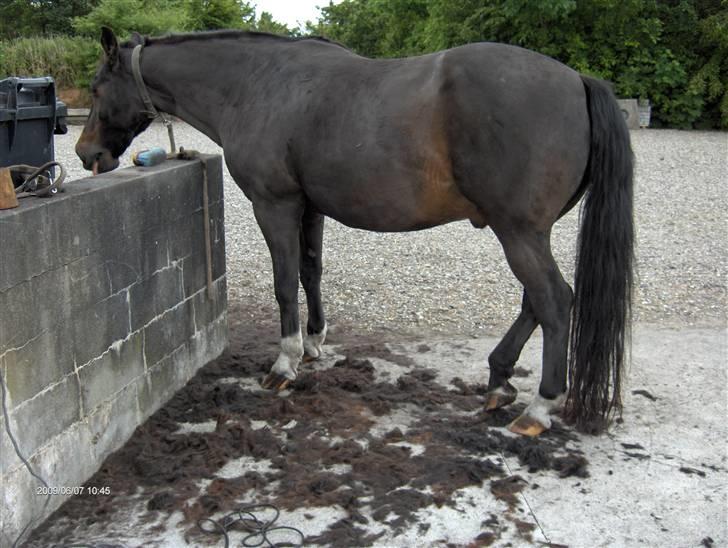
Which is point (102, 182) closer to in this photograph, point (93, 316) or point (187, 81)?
point (93, 316)

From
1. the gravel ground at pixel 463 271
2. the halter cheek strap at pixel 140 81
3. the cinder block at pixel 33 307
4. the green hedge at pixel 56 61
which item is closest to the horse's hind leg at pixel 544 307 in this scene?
the gravel ground at pixel 463 271

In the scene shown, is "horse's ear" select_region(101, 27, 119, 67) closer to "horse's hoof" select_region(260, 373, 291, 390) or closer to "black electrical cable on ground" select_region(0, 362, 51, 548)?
"horse's hoof" select_region(260, 373, 291, 390)

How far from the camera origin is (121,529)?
300cm

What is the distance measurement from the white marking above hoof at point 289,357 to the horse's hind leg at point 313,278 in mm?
415

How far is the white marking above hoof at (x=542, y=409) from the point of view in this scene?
12.5 feet

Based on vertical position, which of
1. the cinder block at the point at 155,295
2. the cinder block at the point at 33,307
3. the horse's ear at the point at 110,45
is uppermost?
the horse's ear at the point at 110,45

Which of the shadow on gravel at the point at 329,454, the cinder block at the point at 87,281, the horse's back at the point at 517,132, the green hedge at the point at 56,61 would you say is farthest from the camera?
the green hedge at the point at 56,61

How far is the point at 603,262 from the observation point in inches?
143

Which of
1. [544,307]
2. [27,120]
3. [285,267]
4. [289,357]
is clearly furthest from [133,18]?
[544,307]

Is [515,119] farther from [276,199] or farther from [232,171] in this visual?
[232,171]

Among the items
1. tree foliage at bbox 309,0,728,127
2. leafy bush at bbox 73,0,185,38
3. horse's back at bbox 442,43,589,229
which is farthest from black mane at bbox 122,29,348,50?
leafy bush at bbox 73,0,185,38

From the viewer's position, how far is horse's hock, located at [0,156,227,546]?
288 centimetres

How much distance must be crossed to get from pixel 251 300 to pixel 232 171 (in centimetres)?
200

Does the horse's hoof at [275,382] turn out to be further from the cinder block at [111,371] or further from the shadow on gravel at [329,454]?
the cinder block at [111,371]
